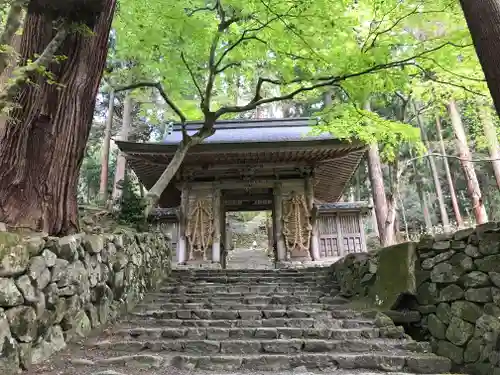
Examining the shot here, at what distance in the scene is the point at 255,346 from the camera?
4.24m

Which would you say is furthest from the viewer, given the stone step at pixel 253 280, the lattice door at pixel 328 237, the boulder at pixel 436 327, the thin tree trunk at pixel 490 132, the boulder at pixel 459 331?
the lattice door at pixel 328 237

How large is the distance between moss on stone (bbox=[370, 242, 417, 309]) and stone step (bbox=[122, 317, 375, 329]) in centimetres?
51

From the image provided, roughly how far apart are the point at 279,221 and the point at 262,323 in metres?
5.75

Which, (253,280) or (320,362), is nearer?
(320,362)

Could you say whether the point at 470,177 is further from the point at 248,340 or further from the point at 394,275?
the point at 248,340

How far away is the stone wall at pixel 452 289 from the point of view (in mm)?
3781

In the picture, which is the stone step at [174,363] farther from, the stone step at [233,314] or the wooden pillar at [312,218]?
the wooden pillar at [312,218]

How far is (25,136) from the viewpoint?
380cm

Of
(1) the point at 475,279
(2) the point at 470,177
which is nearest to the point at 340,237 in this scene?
(2) the point at 470,177

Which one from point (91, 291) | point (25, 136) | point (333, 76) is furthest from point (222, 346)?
point (333, 76)

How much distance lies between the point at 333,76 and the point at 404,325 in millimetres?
4349

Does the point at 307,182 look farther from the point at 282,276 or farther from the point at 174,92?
the point at 174,92

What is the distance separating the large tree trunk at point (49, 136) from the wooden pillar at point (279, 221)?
688cm

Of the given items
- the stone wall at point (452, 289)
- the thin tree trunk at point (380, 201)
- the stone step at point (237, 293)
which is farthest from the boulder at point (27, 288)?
the thin tree trunk at point (380, 201)
